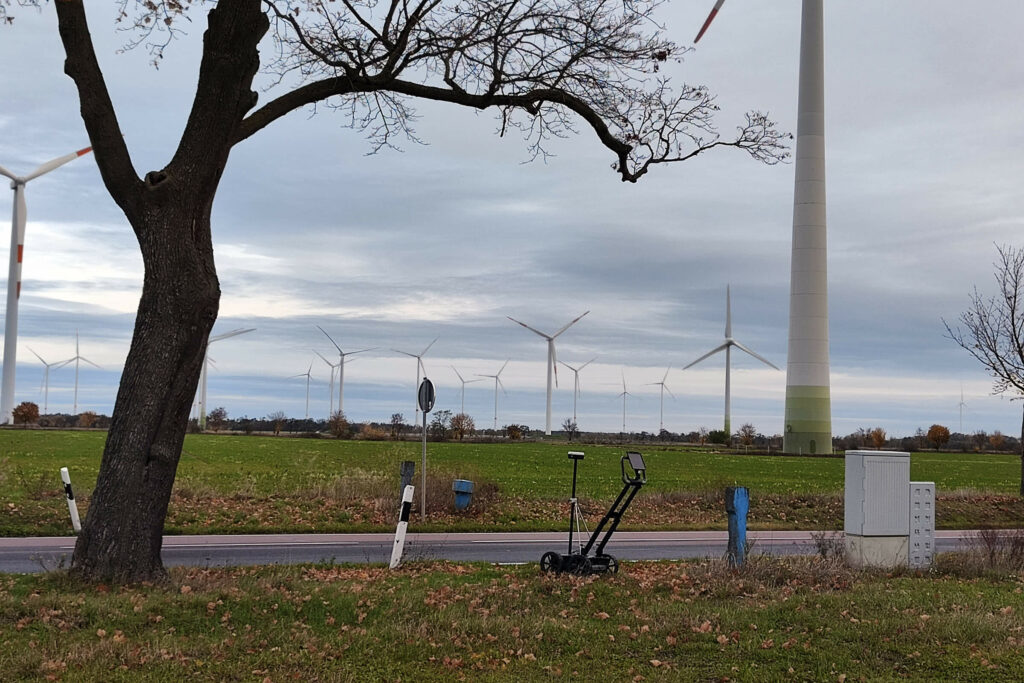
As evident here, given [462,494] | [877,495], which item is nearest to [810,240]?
[462,494]

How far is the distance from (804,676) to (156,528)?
685 centimetres

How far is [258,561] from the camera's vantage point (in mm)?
14906

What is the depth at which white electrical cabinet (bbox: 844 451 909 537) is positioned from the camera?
13.5 metres

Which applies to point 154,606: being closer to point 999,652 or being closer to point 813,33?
point 999,652

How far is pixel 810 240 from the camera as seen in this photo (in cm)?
6122

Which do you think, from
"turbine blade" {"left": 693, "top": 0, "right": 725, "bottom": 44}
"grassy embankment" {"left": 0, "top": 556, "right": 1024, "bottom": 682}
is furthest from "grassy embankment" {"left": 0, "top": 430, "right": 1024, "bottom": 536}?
"turbine blade" {"left": 693, "top": 0, "right": 725, "bottom": 44}

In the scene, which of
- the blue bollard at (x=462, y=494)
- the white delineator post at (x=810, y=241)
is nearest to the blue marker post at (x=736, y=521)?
the blue bollard at (x=462, y=494)

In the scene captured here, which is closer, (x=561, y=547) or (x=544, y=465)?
(x=561, y=547)

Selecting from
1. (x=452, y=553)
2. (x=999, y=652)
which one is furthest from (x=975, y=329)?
(x=999, y=652)

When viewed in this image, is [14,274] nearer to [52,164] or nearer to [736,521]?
[52,164]

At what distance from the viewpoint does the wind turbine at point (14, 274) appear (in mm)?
62000

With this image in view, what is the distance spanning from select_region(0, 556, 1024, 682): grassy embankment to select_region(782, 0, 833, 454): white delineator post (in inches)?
2036

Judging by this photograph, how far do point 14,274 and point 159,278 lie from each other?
211 ft

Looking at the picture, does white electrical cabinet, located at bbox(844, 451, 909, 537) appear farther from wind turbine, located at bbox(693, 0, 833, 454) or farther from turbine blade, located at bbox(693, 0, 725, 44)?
wind turbine, located at bbox(693, 0, 833, 454)
